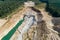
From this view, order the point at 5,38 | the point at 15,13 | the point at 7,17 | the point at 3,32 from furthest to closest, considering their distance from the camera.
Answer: the point at 15,13 < the point at 7,17 < the point at 3,32 < the point at 5,38

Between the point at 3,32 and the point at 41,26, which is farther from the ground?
the point at 3,32

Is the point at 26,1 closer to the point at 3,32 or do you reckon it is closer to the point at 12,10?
the point at 12,10

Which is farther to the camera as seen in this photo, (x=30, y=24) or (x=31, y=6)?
(x=31, y=6)

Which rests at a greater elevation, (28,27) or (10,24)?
(10,24)

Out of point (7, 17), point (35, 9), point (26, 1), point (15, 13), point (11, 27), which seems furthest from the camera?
point (26, 1)

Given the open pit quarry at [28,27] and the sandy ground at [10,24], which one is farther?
the sandy ground at [10,24]

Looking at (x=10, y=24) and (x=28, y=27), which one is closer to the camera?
(x=10, y=24)

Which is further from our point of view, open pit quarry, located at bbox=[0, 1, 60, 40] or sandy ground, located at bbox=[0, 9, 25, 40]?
sandy ground, located at bbox=[0, 9, 25, 40]

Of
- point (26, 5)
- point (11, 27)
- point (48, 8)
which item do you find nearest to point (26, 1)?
point (26, 5)
